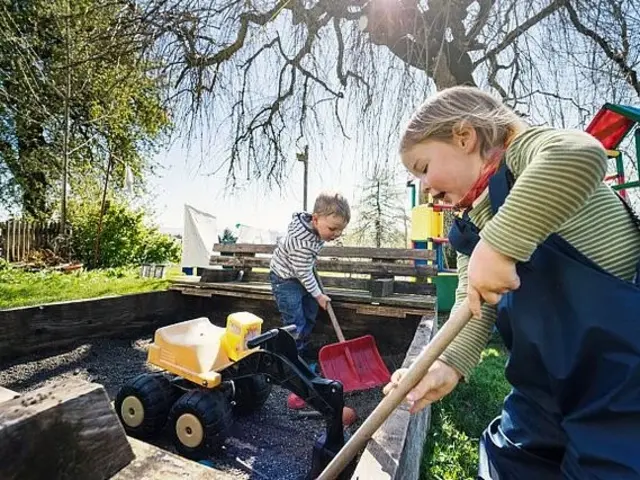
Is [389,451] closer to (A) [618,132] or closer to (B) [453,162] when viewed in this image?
(B) [453,162]

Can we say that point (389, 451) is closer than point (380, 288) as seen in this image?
Yes

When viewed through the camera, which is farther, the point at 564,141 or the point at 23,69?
the point at 23,69

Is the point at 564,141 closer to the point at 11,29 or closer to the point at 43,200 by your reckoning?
the point at 11,29

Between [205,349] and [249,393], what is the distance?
46 cm

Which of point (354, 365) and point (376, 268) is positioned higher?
point (376, 268)

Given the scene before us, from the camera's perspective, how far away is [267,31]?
2.73 meters

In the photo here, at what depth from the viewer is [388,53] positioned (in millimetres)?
2189

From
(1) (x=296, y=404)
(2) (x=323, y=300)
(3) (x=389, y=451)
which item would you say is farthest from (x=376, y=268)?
(3) (x=389, y=451)

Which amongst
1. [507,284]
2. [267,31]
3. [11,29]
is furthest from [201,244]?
[507,284]

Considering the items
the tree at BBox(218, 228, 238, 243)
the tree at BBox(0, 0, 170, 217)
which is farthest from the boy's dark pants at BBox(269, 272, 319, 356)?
the tree at BBox(218, 228, 238, 243)

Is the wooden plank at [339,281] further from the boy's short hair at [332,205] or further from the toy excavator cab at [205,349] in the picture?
the toy excavator cab at [205,349]

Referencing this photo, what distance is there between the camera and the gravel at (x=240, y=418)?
6.09 feet

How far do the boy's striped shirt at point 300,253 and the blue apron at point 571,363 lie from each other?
2.10 meters

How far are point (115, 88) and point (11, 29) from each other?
1.59 metres
